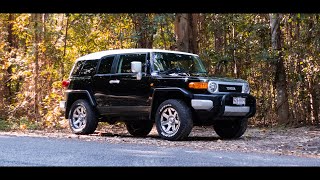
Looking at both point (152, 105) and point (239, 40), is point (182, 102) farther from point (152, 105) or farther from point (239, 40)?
point (239, 40)

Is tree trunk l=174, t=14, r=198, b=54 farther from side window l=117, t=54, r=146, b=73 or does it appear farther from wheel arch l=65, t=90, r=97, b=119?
wheel arch l=65, t=90, r=97, b=119

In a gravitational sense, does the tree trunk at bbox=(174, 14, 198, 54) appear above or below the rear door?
above

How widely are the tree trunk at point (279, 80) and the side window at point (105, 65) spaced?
237 inches

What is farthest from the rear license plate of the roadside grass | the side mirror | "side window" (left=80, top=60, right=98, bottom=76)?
the roadside grass

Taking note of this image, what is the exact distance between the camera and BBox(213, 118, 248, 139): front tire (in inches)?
384

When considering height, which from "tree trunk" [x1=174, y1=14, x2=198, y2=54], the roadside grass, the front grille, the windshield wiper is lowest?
the roadside grass

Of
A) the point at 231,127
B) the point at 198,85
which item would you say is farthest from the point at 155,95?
the point at 231,127

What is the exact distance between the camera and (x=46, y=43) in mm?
17328

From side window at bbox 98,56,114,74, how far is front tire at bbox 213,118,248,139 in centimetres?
270

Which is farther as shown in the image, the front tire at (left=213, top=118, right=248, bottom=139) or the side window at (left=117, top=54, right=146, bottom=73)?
the side window at (left=117, top=54, right=146, bottom=73)

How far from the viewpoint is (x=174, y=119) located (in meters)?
8.87
